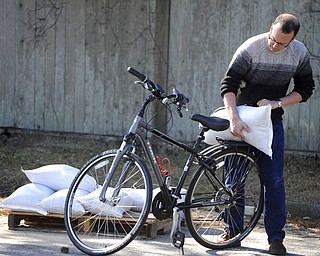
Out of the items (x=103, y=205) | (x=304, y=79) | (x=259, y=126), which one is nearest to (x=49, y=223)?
(x=103, y=205)

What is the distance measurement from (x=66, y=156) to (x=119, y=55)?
159 cm

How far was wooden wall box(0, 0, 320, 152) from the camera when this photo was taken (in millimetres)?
11867

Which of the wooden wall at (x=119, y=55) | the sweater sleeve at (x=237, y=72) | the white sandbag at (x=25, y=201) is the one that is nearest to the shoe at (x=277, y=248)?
the sweater sleeve at (x=237, y=72)

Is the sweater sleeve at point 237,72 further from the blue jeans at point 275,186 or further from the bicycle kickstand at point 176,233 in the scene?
the bicycle kickstand at point 176,233

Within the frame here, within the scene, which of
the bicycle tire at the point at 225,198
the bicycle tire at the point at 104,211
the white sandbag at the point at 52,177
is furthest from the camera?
the white sandbag at the point at 52,177

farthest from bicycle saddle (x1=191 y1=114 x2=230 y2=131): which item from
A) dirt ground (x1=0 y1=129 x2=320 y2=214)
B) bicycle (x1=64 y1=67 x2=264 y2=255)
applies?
dirt ground (x1=0 y1=129 x2=320 y2=214)

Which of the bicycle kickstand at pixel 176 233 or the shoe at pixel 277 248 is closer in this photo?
the bicycle kickstand at pixel 176 233

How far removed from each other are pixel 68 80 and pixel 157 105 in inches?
53.7

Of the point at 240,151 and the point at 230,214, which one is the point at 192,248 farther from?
the point at 240,151

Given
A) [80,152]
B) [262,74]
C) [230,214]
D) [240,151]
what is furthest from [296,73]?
[80,152]

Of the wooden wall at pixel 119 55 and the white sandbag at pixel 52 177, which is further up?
the wooden wall at pixel 119 55

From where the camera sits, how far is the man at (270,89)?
741 centimetres

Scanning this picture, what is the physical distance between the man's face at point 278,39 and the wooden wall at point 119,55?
446 centimetres

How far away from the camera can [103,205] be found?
24.1 feet
